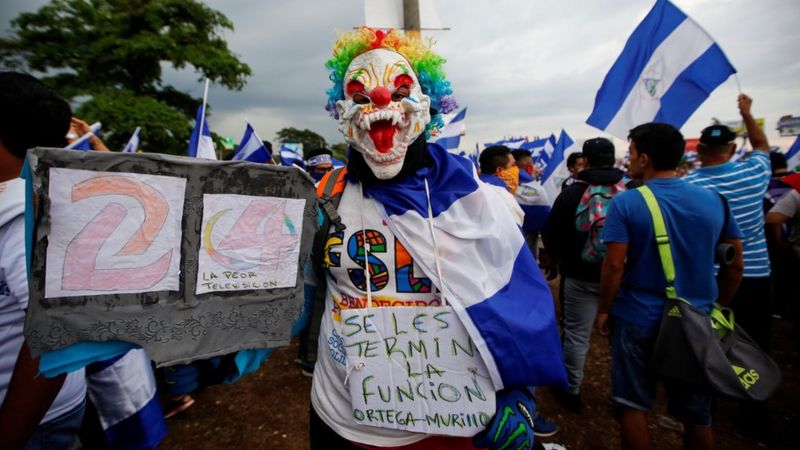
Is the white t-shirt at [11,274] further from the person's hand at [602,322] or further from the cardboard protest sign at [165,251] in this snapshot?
the person's hand at [602,322]

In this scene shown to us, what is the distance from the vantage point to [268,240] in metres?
1.20

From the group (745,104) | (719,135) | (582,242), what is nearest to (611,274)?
(582,242)

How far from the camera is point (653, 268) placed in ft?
6.79

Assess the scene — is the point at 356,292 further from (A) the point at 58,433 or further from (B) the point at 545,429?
(B) the point at 545,429

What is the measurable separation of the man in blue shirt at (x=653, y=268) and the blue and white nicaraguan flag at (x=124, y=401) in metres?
2.65

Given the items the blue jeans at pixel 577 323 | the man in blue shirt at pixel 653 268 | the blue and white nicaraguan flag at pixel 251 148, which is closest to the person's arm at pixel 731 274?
the man in blue shirt at pixel 653 268

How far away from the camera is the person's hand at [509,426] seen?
124 centimetres

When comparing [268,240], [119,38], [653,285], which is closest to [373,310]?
[268,240]

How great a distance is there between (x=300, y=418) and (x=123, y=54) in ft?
63.6

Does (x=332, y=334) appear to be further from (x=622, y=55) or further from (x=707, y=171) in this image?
(x=622, y=55)

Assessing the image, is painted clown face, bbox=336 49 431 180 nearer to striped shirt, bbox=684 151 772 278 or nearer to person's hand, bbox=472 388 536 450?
person's hand, bbox=472 388 536 450

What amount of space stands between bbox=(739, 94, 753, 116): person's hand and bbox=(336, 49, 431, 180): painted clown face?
A: 2940 mm

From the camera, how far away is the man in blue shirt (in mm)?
2016

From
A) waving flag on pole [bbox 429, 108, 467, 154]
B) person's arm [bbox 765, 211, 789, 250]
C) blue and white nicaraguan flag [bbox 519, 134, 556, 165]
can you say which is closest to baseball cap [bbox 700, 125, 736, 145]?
person's arm [bbox 765, 211, 789, 250]
